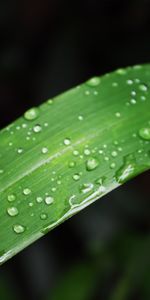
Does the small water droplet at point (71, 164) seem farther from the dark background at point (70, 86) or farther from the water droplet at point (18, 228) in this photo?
the dark background at point (70, 86)

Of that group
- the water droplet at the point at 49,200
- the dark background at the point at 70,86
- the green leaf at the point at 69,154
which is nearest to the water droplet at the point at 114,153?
the green leaf at the point at 69,154

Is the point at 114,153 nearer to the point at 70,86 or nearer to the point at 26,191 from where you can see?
the point at 26,191

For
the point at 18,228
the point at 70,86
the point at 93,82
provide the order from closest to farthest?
the point at 18,228
the point at 93,82
the point at 70,86

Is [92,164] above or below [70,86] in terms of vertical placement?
above

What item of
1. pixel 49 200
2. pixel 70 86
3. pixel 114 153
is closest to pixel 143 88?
pixel 114 153

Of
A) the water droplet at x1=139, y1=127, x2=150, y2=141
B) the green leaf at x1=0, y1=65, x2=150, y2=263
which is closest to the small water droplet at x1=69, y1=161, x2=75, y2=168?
the green leaf at x1=0, y1=65, x2=150, y2=263

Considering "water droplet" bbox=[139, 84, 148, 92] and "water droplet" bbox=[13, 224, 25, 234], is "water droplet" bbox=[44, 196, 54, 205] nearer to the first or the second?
"water droplet" bbox=[13, 224, 25, 234]

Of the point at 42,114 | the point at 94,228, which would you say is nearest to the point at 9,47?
the point at 94,228
